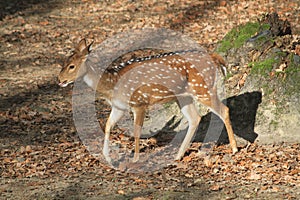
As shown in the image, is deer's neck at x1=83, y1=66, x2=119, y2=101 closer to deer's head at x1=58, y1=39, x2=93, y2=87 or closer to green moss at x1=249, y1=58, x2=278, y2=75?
deer's head at x1=58, y1=39, x2=93, y2=87

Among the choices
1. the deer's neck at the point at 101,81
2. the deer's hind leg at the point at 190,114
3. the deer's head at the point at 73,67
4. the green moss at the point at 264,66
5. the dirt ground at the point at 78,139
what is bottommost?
the dirt ground at the point at 78,139

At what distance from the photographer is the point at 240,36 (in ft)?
30.1

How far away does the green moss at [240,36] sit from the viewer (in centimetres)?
908

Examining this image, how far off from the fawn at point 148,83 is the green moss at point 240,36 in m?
1.25

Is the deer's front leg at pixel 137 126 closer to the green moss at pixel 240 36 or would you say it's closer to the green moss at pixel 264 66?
the green moss at pixel 264 66

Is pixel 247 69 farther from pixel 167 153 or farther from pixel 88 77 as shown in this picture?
pixel 88 77

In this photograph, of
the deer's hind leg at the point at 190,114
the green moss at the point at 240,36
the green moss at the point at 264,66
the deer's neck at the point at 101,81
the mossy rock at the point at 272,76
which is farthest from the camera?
the green moss at the point at 240,36

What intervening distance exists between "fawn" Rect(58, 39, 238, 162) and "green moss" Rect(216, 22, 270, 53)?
1.25m

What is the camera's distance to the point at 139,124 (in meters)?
7.71

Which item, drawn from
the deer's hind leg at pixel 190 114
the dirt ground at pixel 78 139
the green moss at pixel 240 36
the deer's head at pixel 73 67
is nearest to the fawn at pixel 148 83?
the deer's head at pixel 73 67

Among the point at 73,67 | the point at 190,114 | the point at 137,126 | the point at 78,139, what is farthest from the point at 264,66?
the point at 78,139

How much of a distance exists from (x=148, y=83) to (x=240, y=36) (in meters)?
2.11

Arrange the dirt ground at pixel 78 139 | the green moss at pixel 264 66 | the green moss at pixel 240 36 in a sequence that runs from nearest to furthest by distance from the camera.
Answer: the dirt ground at pixel 78 139, the green moss at pixel 264 66, the green moss at pixel 240 36

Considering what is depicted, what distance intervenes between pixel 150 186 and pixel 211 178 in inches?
30.5
